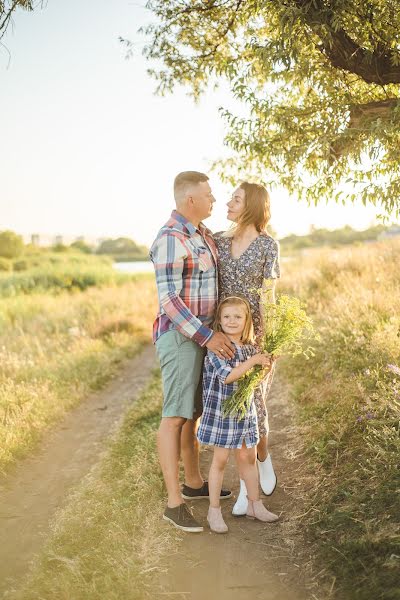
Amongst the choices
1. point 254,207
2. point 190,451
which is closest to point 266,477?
point 190,451

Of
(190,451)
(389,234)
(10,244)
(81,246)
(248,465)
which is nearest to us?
(248,465)

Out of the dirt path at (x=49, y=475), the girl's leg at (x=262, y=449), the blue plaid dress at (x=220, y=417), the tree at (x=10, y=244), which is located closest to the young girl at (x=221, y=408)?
the blue plaid dress at (x=220, y=417)

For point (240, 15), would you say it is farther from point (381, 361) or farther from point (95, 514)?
point (95, 514)

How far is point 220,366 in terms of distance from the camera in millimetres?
4383

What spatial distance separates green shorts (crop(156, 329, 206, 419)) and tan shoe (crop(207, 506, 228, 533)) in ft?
2.52

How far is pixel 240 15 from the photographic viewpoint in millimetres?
7203

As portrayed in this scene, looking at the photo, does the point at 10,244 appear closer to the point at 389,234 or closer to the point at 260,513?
the point at 389,234

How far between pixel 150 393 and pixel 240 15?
5386 mm

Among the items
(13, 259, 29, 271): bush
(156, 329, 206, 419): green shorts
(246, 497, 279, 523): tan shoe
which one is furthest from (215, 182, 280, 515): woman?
(13, 259, 29, 271): bush

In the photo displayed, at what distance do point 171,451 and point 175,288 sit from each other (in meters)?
1.26

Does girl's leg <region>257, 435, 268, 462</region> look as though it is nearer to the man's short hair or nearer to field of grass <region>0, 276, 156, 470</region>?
the man's short hair

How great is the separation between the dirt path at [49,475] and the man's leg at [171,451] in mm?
1182

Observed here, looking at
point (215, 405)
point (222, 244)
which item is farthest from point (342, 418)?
point (222, 244)

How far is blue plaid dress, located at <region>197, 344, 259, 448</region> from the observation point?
14.5 feet
